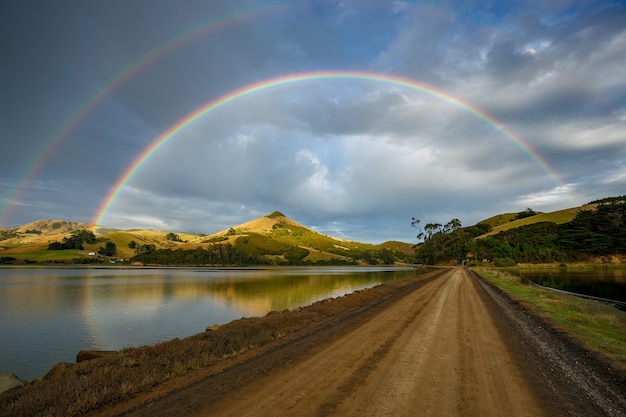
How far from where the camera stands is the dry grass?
8.43m

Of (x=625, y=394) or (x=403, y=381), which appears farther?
(x=403, y=381)

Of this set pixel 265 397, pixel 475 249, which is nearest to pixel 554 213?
pixel 475 249

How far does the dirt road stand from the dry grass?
1427 millimetres

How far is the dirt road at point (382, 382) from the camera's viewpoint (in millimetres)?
7660

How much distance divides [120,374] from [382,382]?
26.4 ft

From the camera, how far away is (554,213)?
19025 centimetres

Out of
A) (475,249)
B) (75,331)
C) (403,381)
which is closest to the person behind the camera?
(403,381)

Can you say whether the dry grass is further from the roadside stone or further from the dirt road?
the dirt road

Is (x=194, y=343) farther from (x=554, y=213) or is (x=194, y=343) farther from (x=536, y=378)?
(x=554, y=213)

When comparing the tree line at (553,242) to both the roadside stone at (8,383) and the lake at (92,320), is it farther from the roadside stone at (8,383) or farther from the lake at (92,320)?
the roadside stone at (8,383)

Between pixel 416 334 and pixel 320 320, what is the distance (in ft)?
24.7

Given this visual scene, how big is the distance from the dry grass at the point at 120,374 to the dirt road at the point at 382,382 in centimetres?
143

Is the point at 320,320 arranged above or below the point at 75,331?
above

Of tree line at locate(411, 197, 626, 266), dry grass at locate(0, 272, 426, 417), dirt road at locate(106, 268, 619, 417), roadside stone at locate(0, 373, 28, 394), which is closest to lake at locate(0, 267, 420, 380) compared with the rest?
roadside stone at locate(0, 373, 28, 394)
